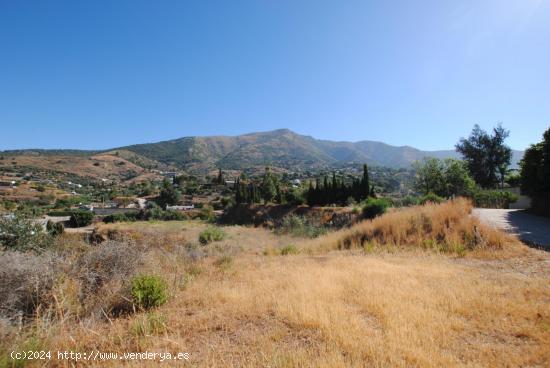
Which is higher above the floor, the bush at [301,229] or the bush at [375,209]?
the bush at [375,209]

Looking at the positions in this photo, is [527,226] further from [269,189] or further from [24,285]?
[269,189]

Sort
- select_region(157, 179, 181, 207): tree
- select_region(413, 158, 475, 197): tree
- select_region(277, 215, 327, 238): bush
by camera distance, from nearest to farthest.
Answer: select_region(277, 215, 327, 238): bush
select_region(413, 158, 475, 197): tree
select_region(157, 179, 181, 207): tree

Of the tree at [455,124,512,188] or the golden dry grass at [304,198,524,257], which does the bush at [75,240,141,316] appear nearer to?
the golden dry grass at [304,198,524,257]

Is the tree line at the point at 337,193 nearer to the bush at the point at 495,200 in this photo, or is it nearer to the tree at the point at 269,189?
the tree at the point at 269,189

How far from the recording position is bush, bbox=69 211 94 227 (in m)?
42.8

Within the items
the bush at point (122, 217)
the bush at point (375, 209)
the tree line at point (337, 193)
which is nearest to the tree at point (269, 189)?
the tree line at point (337, 193)

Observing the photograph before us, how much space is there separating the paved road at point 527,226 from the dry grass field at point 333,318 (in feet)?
4.27

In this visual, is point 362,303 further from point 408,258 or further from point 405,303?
point 408,258

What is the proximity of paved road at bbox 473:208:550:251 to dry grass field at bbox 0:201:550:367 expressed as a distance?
4.27ft

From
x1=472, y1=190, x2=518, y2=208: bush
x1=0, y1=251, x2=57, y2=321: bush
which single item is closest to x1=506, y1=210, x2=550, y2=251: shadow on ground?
x1=472, y1=190, x2=518, y2=208: bush

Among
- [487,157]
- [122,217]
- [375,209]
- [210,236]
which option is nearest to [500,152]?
[487,157]

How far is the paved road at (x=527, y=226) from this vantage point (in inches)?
326

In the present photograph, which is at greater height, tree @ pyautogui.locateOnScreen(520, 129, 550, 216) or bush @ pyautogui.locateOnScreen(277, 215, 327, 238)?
tree @ pyautogui.locateOnScreen(520, 129, 550, 216)

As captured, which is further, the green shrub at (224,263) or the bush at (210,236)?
the bush at (210,236)
